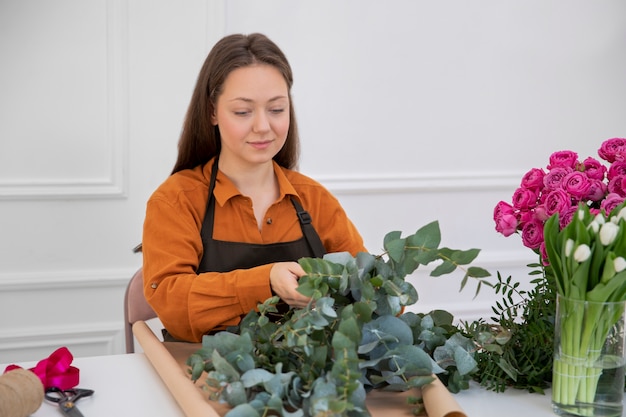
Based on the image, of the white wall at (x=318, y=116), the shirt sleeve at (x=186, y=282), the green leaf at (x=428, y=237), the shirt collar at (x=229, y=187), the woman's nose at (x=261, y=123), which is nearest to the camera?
the green leaf at (x=428, y=237)

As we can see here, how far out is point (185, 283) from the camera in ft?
5.96

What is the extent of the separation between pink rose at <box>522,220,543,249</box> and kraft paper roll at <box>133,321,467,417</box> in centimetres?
35

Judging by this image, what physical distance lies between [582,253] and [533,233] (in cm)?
26

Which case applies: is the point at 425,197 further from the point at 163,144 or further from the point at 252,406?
the point at 252,406

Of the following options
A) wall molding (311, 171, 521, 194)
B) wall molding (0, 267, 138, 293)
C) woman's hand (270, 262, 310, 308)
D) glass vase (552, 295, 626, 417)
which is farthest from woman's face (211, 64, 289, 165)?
wall molding (311, 171, 521, 194)

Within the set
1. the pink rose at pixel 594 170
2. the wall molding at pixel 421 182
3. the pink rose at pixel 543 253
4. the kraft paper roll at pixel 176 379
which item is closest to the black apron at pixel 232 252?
the kraft paper roll at pixel 176 379

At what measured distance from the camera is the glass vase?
137 centimetres

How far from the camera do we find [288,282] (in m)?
1.61

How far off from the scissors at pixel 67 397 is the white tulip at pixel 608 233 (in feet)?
3.01

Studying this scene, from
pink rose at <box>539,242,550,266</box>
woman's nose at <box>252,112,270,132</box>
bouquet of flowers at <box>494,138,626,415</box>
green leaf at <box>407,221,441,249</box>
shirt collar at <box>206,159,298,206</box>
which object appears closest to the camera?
bouquet of flowers at <box>494,138,626,415</box>

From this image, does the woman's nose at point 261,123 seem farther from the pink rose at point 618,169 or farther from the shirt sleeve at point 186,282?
the pink rose at point 618,169

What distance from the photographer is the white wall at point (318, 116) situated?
300 centimetres

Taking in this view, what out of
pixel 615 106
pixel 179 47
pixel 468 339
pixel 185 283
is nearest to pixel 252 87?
pixel 185 283

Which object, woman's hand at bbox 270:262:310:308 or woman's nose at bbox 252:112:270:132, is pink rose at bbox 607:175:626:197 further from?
woman's nose at bbox 252:112:270:132
